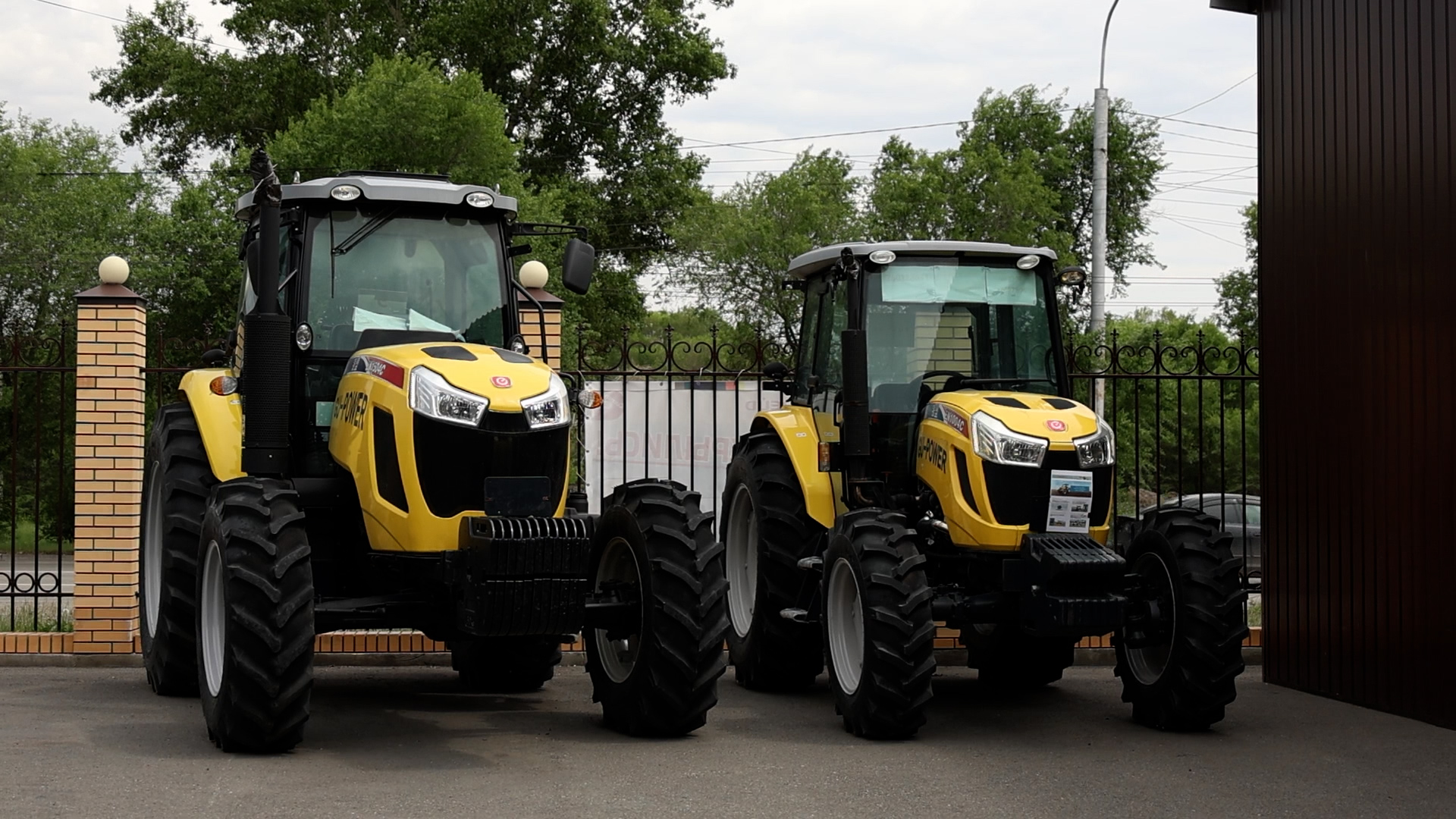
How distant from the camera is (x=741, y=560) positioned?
10.3 meters

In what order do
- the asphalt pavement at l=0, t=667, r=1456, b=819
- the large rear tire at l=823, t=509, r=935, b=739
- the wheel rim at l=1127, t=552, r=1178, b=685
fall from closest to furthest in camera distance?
the asphalt pavement at l=0, t=667, r=1456, b=819 < the large rear tire at l=823, t=509, r=935, b=739 < the wheel rim at l=1127, t=552, r=1178, b=685

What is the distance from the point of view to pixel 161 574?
27.6 feet

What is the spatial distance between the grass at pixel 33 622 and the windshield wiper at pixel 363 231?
4.16m

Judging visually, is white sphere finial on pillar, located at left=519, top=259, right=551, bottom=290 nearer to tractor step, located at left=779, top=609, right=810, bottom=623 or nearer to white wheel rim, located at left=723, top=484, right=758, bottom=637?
white wheel rim, located at left=723, top=484, right=758, bottom=637

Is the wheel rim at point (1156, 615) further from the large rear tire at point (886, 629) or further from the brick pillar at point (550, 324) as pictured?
the brick pillar at point (550, 324)

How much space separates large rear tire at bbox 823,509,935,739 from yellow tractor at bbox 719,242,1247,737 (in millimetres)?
10

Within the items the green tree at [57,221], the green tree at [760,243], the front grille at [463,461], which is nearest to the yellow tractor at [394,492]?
the front grille at [463,461]

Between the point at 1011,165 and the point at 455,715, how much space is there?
115 feet

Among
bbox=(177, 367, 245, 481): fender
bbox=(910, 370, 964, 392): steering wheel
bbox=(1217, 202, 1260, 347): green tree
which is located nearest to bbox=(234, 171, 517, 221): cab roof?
bbox=(177, 367, 245, 481): fender

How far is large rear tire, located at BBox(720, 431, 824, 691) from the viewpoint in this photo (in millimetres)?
9336

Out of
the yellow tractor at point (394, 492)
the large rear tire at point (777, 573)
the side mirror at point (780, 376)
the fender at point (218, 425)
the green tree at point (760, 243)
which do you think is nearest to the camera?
the yellow tractor at point (394, 492)

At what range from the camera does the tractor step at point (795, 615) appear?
8.73 metres

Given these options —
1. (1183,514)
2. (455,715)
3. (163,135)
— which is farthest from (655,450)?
(163,135)

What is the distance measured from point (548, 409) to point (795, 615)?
2.27m
